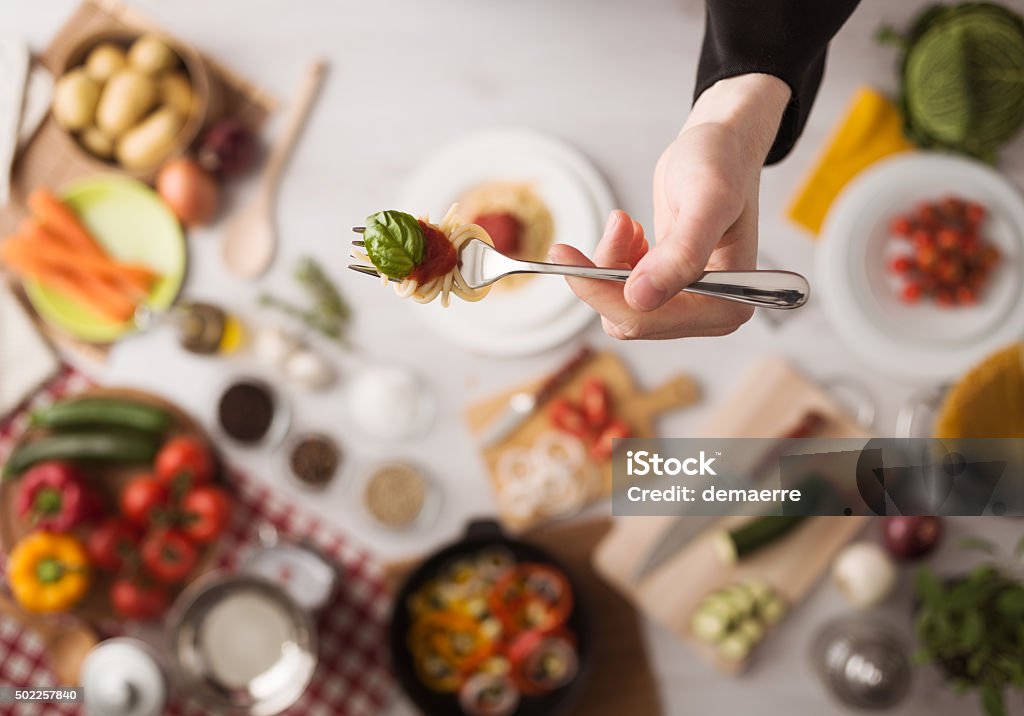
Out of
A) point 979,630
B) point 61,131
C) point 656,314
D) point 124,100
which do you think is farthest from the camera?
point 61,131

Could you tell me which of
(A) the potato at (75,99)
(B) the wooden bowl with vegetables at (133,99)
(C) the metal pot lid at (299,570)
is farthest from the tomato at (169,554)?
(A) the potato at (75,99)

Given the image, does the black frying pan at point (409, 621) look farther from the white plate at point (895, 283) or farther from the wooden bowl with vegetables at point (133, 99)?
the wooden bowl with vegetables at point (133, 99)

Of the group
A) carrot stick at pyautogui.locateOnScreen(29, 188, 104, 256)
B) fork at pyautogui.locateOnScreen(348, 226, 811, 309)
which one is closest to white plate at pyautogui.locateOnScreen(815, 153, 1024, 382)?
fork at pyautogui.locateOnScreen(348, 226, 811, 309)

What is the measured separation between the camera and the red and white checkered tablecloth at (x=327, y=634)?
1.73 m

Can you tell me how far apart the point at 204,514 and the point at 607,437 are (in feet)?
2.69

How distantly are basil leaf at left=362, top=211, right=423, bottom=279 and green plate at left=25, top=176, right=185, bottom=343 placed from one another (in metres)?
1.13

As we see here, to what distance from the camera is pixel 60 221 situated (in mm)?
1788

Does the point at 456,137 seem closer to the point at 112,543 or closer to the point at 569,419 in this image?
the point at 569,419

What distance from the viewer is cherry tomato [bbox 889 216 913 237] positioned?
1653mm

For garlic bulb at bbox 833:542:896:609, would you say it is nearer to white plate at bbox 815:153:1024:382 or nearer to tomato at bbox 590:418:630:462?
white plate at bbox 815:153:1024:382

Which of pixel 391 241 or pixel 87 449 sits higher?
pixel 391 241

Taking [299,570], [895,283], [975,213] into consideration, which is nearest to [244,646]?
[299,570]

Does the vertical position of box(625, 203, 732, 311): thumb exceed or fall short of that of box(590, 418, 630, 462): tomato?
it exceeds it

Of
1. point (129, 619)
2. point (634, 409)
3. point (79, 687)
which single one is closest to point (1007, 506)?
point (634, 409)
